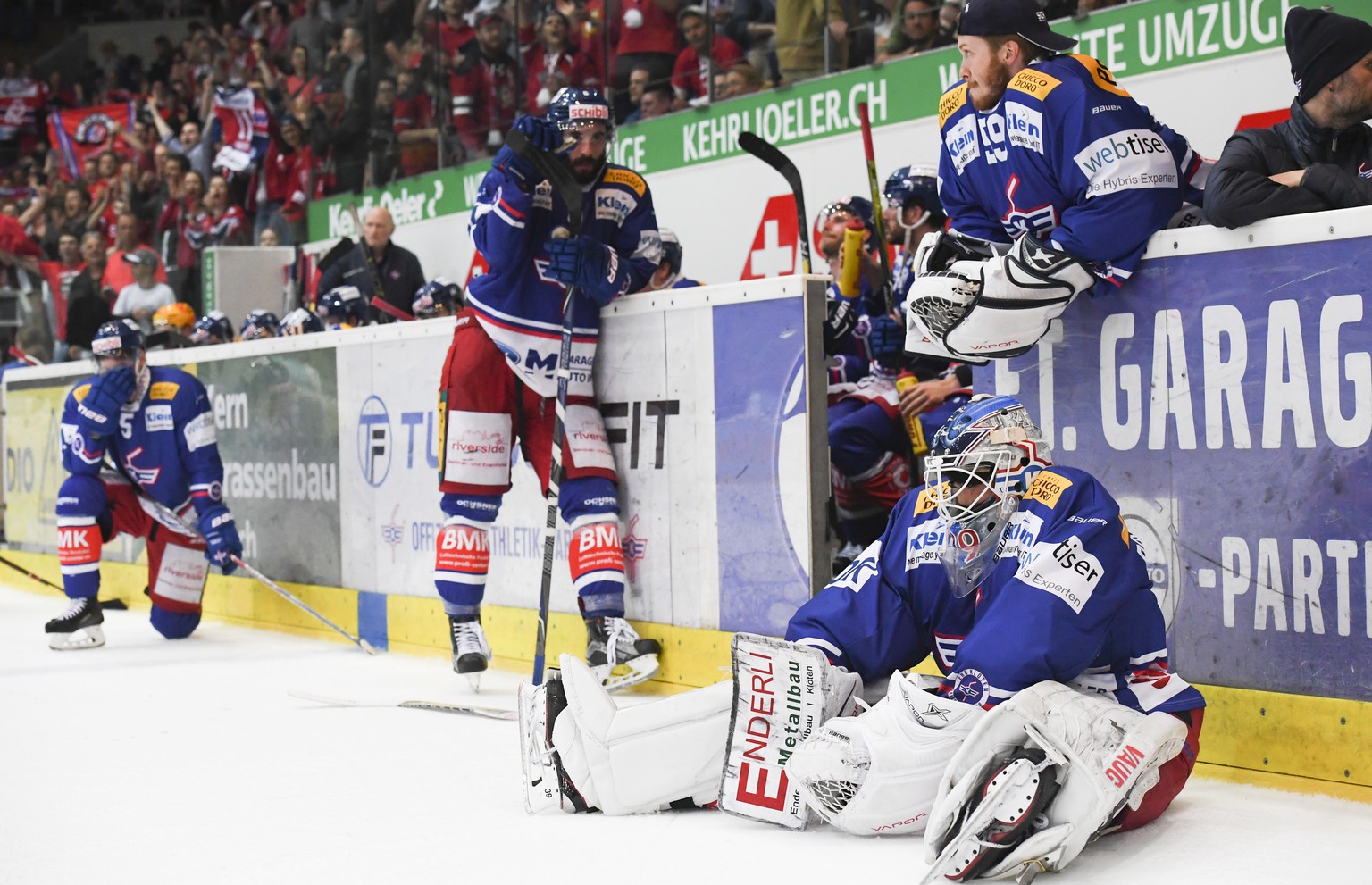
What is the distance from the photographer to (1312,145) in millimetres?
3252

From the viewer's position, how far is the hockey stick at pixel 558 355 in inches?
171

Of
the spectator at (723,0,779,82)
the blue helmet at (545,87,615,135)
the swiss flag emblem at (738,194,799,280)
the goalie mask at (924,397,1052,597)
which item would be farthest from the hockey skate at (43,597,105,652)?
the goalie mask at (924,397,1052,597)

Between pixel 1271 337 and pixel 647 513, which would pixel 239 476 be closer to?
pixel 647 513

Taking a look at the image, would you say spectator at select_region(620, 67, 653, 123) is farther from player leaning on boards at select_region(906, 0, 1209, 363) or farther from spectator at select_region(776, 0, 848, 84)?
player leaning on boards at select_region(906, 0, 1209, 363)

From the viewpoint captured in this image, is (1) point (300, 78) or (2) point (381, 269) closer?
(2) point (381, 269)

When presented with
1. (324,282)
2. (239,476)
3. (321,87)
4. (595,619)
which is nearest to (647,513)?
(595,619)

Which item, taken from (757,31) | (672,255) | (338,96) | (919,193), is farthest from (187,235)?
(919,193)

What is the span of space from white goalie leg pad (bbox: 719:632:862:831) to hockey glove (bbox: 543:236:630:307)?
184cm

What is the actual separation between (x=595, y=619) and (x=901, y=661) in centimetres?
157

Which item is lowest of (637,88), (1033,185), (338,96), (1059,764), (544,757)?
(544,757)

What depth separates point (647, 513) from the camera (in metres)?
4.53

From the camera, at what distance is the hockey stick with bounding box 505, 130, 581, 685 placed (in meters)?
4.35

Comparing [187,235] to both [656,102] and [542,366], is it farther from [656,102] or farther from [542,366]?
[542,366]

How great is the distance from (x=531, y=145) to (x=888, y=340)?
1324 millimetres
